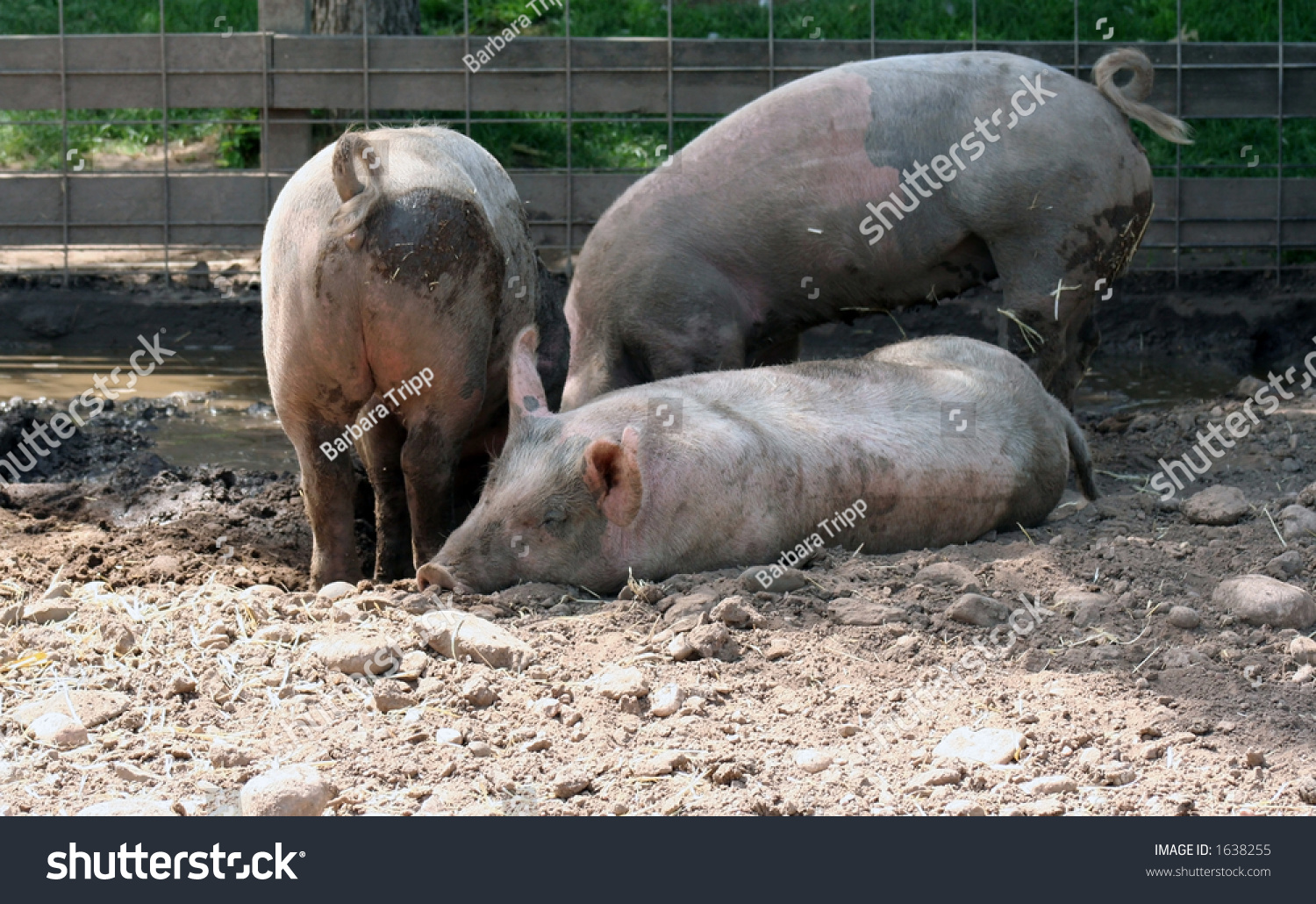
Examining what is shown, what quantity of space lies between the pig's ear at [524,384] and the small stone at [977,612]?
131cm

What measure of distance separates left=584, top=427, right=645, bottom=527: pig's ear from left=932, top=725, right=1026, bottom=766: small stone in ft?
4.06

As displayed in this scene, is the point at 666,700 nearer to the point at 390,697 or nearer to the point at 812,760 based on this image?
the point at 812,760

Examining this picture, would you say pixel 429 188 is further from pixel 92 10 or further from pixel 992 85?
pixel 92 10

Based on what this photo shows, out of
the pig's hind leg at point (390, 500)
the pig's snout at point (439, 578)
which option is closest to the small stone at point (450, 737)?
the pig's snout at point (439, 578)

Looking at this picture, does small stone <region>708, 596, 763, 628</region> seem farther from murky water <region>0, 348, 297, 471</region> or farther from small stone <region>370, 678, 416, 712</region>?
murky water <region>0, 348, 297, 471</region>

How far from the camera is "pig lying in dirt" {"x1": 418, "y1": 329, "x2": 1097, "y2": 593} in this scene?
3932mm

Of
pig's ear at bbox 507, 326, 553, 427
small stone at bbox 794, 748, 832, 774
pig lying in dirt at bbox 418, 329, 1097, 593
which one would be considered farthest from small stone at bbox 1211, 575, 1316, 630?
pig's ear at bbox 507, 326, 553, 427

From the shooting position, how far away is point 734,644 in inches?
129

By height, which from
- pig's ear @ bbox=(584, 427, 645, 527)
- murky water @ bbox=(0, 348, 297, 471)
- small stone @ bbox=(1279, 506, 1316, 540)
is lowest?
murky water @ bbox=(0, 348, 297, 471)

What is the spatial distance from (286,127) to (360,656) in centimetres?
652

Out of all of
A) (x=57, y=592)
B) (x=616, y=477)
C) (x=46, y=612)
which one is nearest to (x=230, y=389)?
(x=57, y=592)

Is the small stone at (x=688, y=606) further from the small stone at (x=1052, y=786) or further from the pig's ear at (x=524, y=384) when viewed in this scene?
the small stone at (x=1052, y=786)

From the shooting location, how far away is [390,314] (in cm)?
389

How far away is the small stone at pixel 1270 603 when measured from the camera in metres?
3.35
